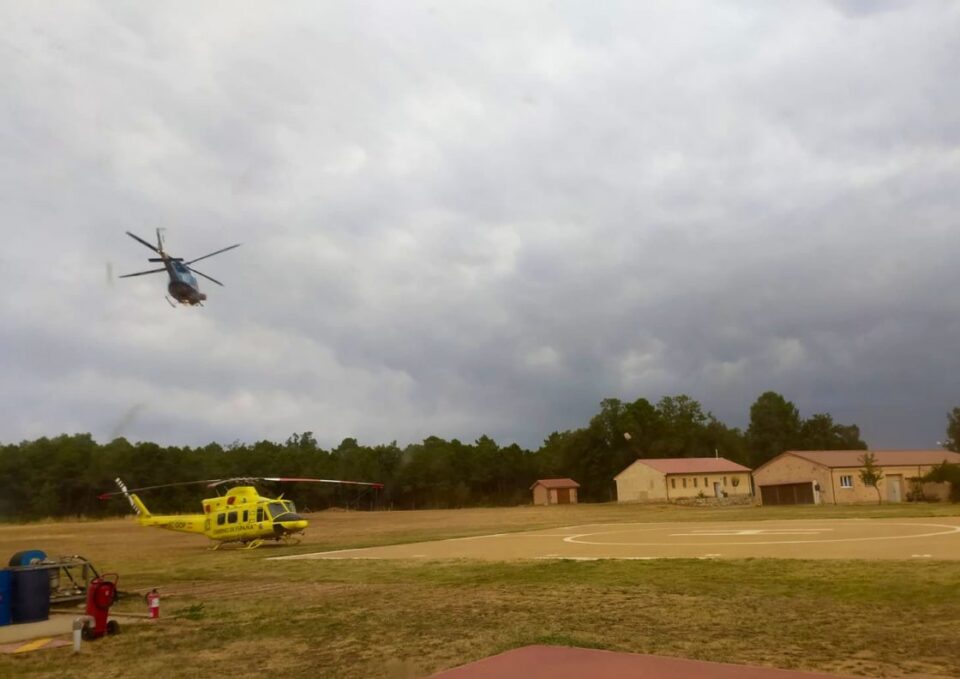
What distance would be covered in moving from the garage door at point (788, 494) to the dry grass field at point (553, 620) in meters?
54.8

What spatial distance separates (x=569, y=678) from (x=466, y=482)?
11914 cm

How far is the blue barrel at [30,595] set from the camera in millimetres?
14562

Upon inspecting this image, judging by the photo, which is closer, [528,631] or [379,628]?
[528,631]

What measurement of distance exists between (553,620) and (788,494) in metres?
66.2

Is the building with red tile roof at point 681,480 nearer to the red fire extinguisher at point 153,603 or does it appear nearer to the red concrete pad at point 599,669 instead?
the red fire extinguisher at point 153,603

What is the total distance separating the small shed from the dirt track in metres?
73.6

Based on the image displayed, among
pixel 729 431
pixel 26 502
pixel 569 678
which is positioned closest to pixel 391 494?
pixel 26 502

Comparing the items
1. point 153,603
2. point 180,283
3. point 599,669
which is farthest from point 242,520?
point 599,669

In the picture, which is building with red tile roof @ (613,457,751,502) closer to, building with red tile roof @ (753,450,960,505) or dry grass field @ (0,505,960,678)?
building with red tile roof @ (753,450,960,505)

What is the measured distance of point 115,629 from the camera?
43.9ft

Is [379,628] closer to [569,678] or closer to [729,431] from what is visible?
[569,678]

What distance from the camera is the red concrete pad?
5961 millimetres

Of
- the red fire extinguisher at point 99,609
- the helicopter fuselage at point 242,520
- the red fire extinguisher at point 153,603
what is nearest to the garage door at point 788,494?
the helicopter fuselage at point 242,520

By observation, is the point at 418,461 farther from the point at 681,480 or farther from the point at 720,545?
the point at 720,545
